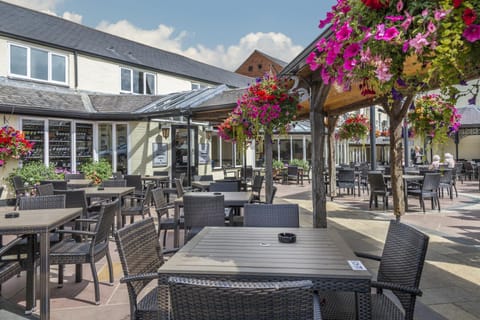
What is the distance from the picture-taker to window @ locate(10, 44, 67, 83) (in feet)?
34.4

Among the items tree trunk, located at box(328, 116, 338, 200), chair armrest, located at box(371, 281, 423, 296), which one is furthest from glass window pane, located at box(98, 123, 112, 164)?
chair armrest, located at box(371, 281, 423, 296)

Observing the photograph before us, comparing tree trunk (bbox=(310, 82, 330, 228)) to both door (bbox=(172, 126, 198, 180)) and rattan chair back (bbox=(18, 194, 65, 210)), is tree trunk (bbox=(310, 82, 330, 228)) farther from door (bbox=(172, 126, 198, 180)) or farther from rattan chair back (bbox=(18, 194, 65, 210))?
door (bbox=(172, 126, 198, 180))

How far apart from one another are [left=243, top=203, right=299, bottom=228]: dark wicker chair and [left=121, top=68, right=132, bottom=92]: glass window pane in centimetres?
1232

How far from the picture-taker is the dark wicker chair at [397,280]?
6.15ft

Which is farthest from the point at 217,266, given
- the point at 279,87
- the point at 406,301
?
the point at 279,87

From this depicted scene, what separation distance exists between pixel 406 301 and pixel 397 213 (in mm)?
5001

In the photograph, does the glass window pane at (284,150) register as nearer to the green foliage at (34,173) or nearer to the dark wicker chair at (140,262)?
the green foliage at (34,173)

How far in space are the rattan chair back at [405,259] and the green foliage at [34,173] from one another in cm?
892

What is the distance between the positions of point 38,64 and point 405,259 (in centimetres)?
1259

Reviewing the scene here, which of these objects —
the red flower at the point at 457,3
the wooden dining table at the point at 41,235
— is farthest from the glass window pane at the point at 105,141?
the red flower at the point at 457,3

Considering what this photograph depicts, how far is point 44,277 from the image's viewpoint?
2.69 m

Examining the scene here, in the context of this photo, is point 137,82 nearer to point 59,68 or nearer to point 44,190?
point 59,68

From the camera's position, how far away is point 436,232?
18.0 ft

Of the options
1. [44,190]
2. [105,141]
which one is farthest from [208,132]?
[44,190]
